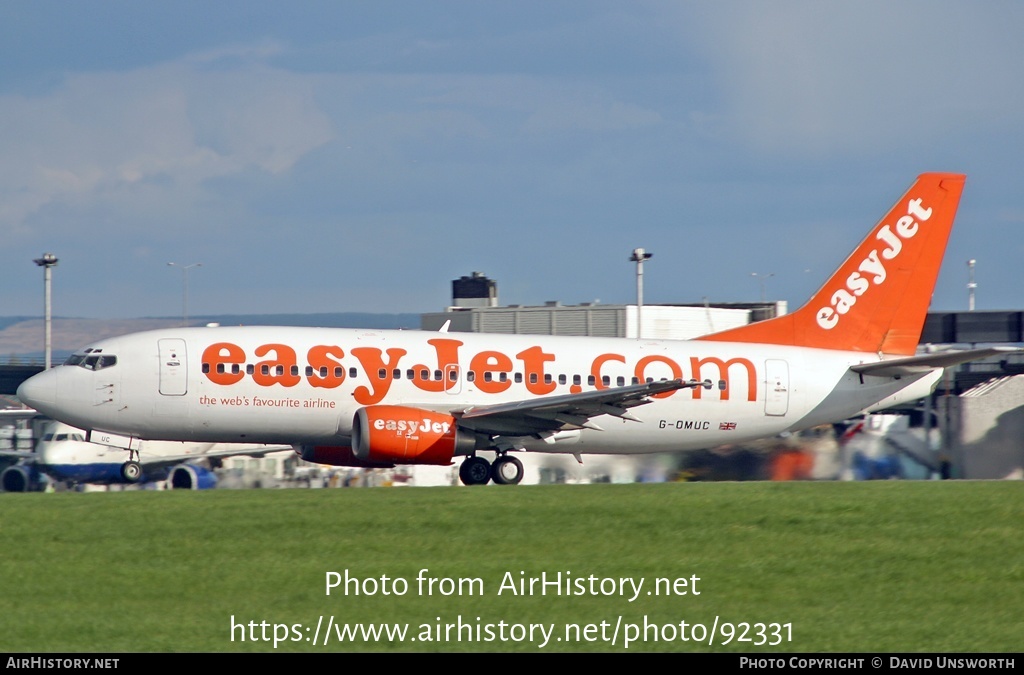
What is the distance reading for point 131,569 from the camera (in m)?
17.0

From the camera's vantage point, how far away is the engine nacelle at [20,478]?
36.5 metres

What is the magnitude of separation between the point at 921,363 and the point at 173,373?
56.6 feet

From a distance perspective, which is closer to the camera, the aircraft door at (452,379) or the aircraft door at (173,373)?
the aircraft door at (173,373)

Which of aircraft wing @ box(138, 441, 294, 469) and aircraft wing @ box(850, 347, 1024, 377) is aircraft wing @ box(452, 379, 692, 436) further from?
aircraft wing @ box(138, 441, 294, 469)

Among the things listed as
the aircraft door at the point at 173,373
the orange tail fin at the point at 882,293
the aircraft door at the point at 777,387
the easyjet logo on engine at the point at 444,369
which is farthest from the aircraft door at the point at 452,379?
the aircraft door at the point at 777,387

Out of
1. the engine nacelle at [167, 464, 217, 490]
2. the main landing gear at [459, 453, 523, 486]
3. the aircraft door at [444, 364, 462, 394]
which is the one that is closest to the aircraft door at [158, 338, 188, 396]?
the aircraft door at [444, 364, 462, 394]

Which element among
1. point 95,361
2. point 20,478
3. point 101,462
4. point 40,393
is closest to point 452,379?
point 95,361

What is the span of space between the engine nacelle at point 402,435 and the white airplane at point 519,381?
0.04m

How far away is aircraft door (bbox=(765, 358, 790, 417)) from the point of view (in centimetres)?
3183

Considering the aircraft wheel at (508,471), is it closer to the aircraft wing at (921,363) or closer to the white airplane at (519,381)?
the white airplane at (519,381)

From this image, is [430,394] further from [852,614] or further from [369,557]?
[852,614]

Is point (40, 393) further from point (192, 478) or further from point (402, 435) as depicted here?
point (402, 435)

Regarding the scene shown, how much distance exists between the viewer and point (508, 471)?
96.9 feet
